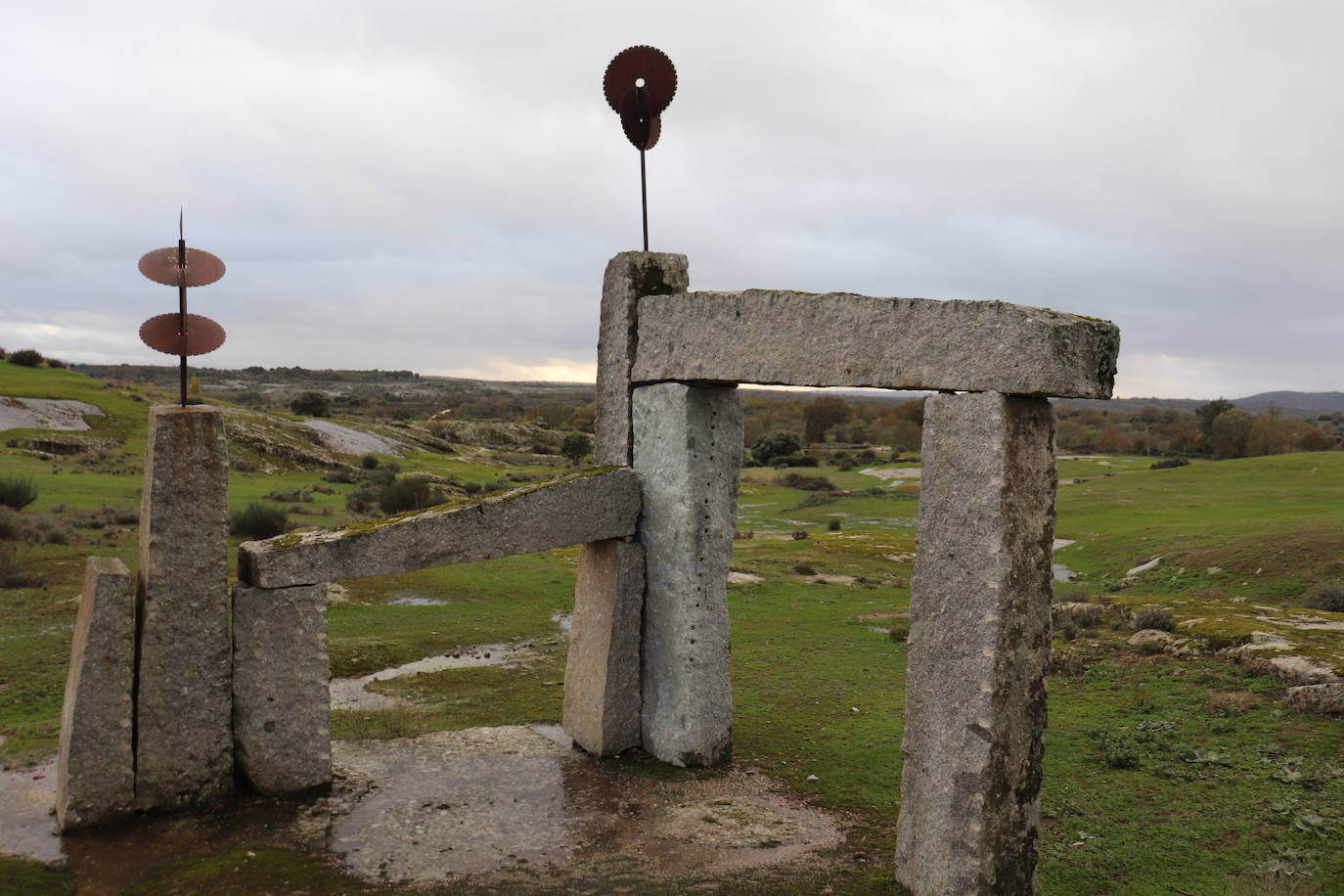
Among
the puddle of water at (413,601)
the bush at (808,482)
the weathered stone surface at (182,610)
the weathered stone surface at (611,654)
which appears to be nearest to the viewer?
the weathered stone surface at (182,610)

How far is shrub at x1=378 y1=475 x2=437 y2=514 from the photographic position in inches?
1214

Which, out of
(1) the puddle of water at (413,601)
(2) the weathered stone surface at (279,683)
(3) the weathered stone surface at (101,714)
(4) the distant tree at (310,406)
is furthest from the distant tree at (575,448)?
(3) the weathered stone surface at (101,714)

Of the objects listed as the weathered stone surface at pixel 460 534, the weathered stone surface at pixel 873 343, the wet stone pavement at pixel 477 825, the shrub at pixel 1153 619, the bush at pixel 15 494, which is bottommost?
the wet stone pavement at pixel 477 825

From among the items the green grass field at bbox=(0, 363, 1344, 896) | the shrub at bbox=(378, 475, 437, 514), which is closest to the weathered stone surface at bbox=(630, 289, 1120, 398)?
the green grass field at bbox=(0, 363, 1344, 896)

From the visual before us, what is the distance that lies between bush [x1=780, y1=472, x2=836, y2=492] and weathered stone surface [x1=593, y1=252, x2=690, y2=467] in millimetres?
36550

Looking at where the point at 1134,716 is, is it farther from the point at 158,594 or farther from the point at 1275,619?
the point at 158,594

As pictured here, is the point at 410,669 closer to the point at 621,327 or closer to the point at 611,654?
the point at 611,654

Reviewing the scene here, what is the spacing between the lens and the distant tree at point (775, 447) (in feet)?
201

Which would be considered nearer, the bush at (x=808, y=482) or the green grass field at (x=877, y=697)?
the green grass field at (x=877, y=697)

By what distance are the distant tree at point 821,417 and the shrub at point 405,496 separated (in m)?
48.9

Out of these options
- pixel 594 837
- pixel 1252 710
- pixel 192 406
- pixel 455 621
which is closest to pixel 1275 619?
pixel 1252 710

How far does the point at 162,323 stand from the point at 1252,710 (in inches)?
465

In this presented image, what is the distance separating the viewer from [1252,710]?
35.9ft

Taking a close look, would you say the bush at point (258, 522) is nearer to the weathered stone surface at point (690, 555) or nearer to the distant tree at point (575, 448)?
the weathered stone surface at point (690, 555)
